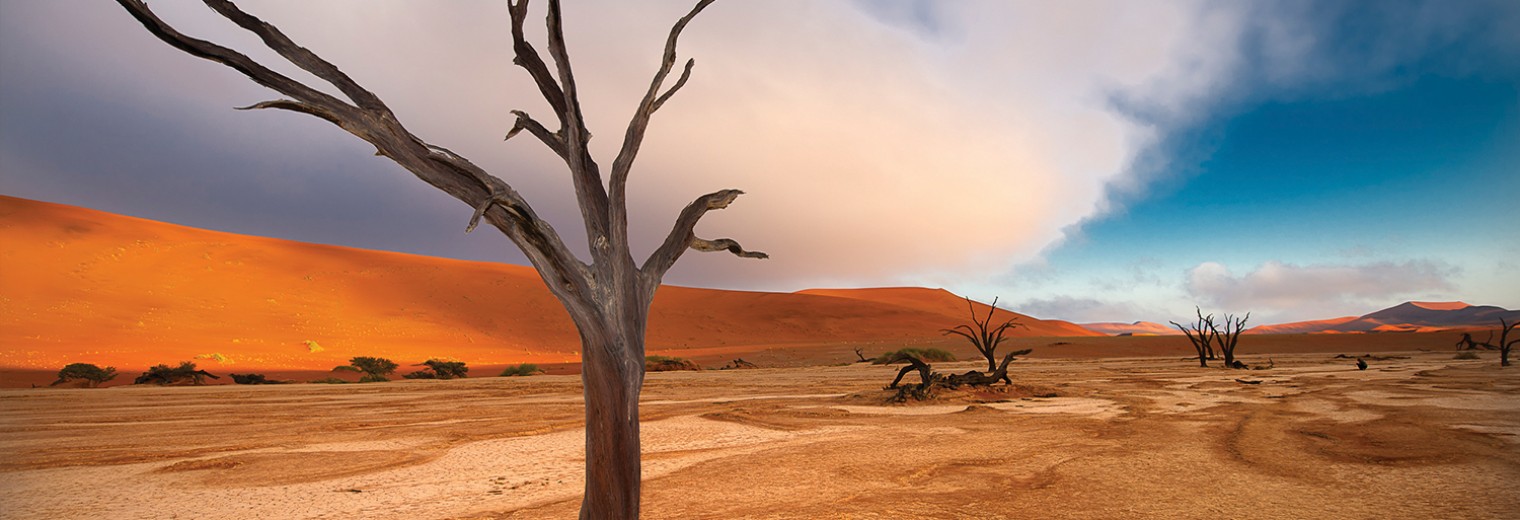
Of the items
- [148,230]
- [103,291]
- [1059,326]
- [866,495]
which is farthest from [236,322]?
[1059,326]

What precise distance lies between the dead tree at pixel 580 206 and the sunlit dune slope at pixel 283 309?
32.9 metres

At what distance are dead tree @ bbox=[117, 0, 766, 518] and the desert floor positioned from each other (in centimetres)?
221

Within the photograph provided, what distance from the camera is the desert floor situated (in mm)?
5250

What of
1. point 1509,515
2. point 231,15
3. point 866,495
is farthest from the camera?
point 866,495

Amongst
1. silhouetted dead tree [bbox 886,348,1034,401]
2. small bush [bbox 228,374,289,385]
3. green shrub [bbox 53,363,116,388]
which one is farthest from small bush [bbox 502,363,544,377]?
silhouetted dead tree [bbox 886,348,1034,401]

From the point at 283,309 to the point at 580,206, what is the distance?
5453cm

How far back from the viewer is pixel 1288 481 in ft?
18.9

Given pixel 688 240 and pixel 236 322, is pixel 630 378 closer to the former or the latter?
pixel 688 240

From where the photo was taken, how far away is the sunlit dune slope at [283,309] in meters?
33.9

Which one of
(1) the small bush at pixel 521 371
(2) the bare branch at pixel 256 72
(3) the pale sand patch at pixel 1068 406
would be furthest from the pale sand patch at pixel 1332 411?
(1) the small bush at pixel 521 371

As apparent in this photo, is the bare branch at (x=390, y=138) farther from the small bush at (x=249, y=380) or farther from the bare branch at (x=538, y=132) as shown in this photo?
the small bush at (x=249, y=380)

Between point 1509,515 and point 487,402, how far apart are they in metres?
15.6

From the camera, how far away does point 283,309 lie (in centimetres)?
4688

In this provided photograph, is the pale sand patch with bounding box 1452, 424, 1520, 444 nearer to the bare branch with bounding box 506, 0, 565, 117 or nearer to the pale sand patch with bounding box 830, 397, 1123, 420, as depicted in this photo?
the pale sand patch with bounding box 830, 397, 1123, 420
